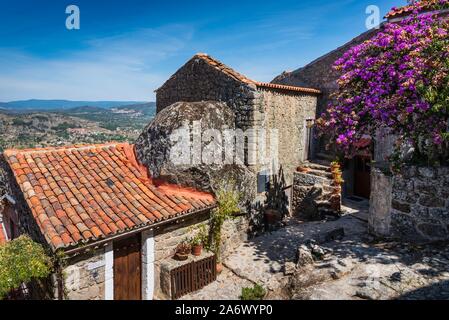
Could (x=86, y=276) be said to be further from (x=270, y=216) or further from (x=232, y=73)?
(x=232, y=73)

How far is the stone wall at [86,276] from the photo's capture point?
6289 mm

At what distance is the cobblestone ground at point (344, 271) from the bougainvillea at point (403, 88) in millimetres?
2603

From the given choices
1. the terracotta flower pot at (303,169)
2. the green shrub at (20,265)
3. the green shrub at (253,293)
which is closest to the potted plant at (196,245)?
the green shrub at (253,293)

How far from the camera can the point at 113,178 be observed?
28.4 feet

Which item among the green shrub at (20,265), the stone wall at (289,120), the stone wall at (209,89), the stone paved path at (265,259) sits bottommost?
the stone paved path at (265,259)

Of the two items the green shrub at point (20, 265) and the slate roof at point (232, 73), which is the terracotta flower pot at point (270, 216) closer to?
the slate roof at point (232, 73)

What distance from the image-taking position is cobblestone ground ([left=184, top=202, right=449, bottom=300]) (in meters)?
6.08

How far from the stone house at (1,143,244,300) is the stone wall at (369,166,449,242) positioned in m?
4.67

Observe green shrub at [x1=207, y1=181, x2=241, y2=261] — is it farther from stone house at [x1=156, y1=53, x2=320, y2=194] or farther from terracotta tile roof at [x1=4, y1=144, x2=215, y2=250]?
stone house at [x1=156, y1=53, x2=320, y2=194]

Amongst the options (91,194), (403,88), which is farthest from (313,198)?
(91,194)

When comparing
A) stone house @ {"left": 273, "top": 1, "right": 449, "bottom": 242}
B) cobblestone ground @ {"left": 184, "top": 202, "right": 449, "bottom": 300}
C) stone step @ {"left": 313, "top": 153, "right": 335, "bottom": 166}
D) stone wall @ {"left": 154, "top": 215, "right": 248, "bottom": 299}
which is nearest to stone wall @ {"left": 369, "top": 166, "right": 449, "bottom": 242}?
stone house @ {"left": 273, "top": 1, "right": 449, "bottom": 242}
